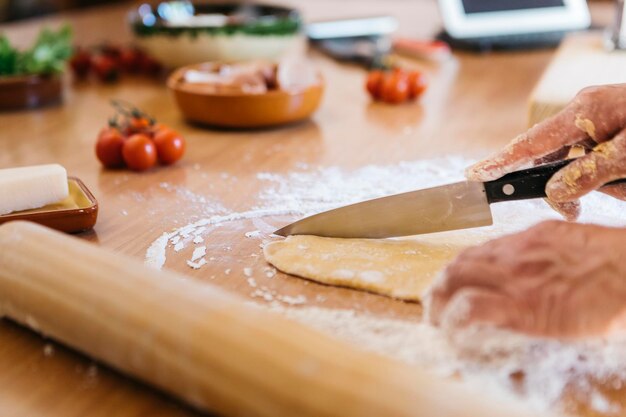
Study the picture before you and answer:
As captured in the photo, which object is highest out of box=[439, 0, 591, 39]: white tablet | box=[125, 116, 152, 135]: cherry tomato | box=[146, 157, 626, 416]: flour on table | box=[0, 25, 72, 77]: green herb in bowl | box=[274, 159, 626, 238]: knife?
box=[0, 25, 72, 77]: green herb in bowl

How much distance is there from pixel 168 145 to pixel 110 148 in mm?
144

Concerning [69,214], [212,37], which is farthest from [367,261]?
[212,37]

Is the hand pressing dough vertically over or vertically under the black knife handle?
under

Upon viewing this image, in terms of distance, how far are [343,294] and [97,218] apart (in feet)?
2.06

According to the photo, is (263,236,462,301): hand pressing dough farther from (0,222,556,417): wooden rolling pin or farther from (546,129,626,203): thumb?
(0,222,556,417): wooden rolling pin

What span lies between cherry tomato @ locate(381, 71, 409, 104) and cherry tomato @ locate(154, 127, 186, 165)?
0.87 m

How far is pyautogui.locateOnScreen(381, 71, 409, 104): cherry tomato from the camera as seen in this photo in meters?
2.49

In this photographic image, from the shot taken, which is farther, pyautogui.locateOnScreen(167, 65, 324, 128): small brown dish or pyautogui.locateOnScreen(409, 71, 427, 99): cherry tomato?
pyautogui.locateOnScreen(409, 71, 427, 99): cherry tomato

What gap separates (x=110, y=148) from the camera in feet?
6.11

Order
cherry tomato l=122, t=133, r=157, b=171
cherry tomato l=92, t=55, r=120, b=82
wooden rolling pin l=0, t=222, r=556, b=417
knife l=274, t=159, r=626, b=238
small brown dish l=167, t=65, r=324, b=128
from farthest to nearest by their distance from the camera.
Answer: cherry tomato l=92, t=55, r=120, b=82, small brown dish l=167, t=65, r=324, b=128, cherry tomato l=122, t=133, r=157, b=171, knife l=274, t=159, r=626, b=238, wooden rolling pin l=0, t=222, r=556, b=417

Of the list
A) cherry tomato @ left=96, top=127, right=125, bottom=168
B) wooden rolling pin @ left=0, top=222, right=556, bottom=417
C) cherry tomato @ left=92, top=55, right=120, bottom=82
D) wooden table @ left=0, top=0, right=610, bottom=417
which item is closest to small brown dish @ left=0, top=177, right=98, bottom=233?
wooden table @ left=0, top=0, right=610, bottom=417

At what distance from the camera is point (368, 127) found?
7.47ft

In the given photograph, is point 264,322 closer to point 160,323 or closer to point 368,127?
point 160,323

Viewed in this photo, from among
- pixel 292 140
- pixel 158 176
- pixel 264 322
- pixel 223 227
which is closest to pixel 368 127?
pixel 292 140
